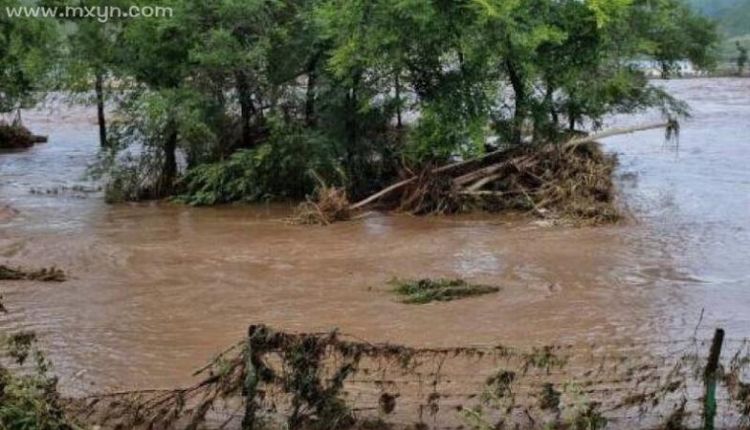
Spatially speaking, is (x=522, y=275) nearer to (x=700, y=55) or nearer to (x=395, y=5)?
(x=395, y=5)

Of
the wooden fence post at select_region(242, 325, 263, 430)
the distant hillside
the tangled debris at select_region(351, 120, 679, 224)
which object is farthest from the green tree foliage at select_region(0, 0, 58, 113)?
the distant hillside

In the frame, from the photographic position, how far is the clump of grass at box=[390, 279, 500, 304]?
1070 centimetres

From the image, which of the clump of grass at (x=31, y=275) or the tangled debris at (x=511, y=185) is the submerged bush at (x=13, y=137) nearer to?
the tangled debris at (x=511, y=185)

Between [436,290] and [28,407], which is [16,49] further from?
[28,407]

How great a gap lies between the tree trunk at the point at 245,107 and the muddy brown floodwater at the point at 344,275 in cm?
174

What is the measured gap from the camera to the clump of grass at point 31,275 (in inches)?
471

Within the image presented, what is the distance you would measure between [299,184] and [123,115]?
154 inches

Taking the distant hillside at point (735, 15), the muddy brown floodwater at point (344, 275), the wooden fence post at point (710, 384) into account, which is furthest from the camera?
the distant hillside at point (735, 15)

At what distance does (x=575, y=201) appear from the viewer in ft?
53.4

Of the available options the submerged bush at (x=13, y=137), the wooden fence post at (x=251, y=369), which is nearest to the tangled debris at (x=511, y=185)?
the wooden fence post at (x=251, y=369)

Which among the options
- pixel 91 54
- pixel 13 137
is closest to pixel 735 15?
pixel 13 137

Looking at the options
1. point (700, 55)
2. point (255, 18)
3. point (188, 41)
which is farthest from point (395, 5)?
point (700, 55)

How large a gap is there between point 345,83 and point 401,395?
1170cm

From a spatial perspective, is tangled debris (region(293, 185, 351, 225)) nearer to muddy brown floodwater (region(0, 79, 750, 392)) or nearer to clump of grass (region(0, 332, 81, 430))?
muddy brown floodwater (region(0, 79, 750, 392))
